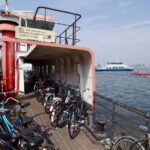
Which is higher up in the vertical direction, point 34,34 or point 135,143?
point 34,34

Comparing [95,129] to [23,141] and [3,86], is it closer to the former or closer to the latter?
[23,141]

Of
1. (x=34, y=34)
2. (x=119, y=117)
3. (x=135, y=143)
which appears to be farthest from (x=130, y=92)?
(x=135, y=143)

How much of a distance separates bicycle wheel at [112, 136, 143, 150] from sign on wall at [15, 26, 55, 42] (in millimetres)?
4159

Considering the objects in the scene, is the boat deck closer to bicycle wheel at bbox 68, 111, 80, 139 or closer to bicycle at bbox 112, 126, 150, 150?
bicycle wheel at bbox 68, 111, 80, 139

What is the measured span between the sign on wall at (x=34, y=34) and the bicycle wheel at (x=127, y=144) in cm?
416

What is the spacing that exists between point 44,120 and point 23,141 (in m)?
3.80

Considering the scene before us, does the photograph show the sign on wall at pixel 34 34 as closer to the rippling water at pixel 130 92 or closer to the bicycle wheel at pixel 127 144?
the bicycle wheel at pixel 127 144

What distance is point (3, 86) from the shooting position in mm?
11703

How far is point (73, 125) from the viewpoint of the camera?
6441 mm

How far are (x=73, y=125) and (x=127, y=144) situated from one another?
2.26m

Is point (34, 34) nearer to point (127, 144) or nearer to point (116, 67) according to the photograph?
point (127, 144)

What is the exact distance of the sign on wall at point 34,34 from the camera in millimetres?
6961

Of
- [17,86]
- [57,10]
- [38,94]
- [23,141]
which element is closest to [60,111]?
[23,141]

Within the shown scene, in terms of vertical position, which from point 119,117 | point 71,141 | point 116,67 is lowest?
point 119,117
